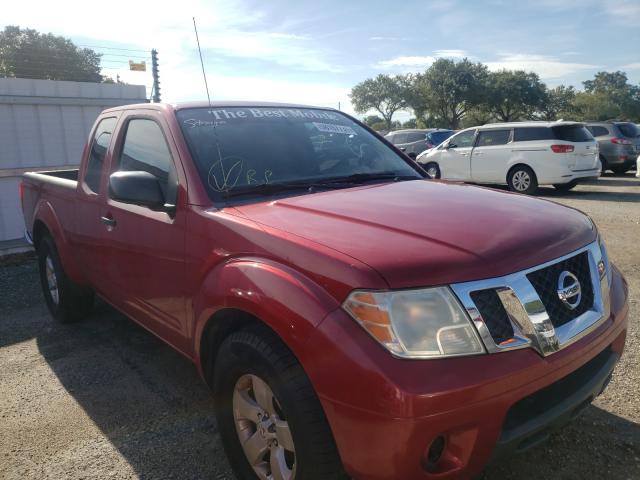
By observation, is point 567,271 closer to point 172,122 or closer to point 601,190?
point 172,122

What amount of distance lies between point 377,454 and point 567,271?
1.04 meters

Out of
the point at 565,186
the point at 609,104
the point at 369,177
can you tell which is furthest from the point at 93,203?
the point at 609,104

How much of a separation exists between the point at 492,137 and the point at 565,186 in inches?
83.9

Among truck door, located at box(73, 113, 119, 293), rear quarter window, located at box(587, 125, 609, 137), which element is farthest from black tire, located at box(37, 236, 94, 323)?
rear quarter window, located at box(587, 125, 609, 137)

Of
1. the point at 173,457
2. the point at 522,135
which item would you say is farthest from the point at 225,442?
the point at 522,135

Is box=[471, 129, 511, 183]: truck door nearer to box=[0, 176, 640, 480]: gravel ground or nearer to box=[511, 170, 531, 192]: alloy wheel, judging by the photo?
box=[511, 170, 531, 192]: alloy wheel

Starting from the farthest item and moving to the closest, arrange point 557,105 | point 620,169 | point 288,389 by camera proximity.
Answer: point 557,105
point 620,169
point 288,389

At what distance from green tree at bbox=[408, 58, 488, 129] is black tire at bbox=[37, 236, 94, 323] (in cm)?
5387

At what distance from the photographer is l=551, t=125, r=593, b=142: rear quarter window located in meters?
11.8

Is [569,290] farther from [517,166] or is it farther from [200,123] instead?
[517,166]

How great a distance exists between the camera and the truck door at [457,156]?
13.4m

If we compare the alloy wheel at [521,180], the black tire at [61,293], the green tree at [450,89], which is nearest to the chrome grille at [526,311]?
the black tire at [61,293]

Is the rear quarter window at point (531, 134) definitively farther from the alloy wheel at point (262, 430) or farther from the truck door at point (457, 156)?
the alloy wheel at point (262, 430)

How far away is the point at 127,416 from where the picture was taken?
3.08 metres
